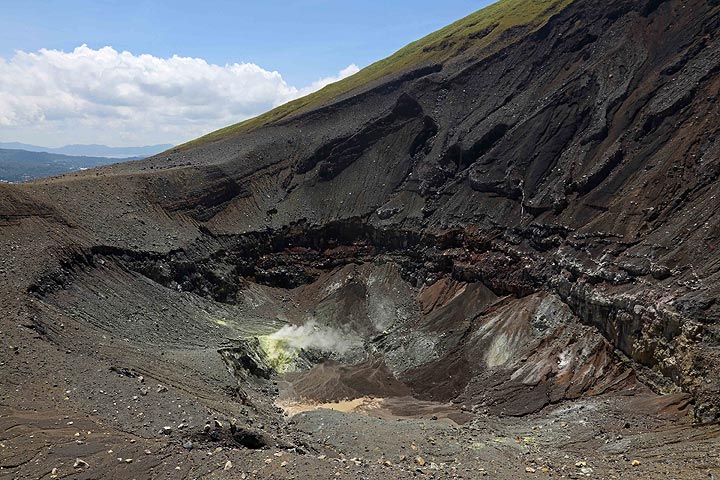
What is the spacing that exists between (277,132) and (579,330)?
158 feet

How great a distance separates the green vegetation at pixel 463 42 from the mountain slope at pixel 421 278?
265 centimetres

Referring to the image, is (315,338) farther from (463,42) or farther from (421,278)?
(463,42)

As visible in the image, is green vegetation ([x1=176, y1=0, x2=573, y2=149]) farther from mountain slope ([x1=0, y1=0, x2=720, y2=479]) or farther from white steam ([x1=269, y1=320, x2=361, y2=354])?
white steam ([x1=269, y1=320, x2=361, y2=354])

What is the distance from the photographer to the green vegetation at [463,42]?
207 ft

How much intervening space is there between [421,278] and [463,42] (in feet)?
127

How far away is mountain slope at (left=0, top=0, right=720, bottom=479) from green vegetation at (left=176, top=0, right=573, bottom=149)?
2.65 metres

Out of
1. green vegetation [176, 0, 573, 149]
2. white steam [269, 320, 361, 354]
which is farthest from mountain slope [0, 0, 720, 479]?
green vegetation [176, 0, 573, 149]

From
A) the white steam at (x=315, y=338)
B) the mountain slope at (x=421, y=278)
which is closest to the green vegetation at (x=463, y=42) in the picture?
the mountain slope at (x=421, y=278)

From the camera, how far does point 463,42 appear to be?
232 ft

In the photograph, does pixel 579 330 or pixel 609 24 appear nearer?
pixel 579 330

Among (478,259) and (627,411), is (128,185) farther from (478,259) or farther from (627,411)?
(627,411)

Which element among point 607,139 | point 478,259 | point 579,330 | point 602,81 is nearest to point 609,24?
point 602,81

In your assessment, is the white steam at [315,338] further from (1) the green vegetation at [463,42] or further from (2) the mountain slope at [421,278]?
(1) the green vegetation at [463,42]

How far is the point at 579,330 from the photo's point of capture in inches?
1251
